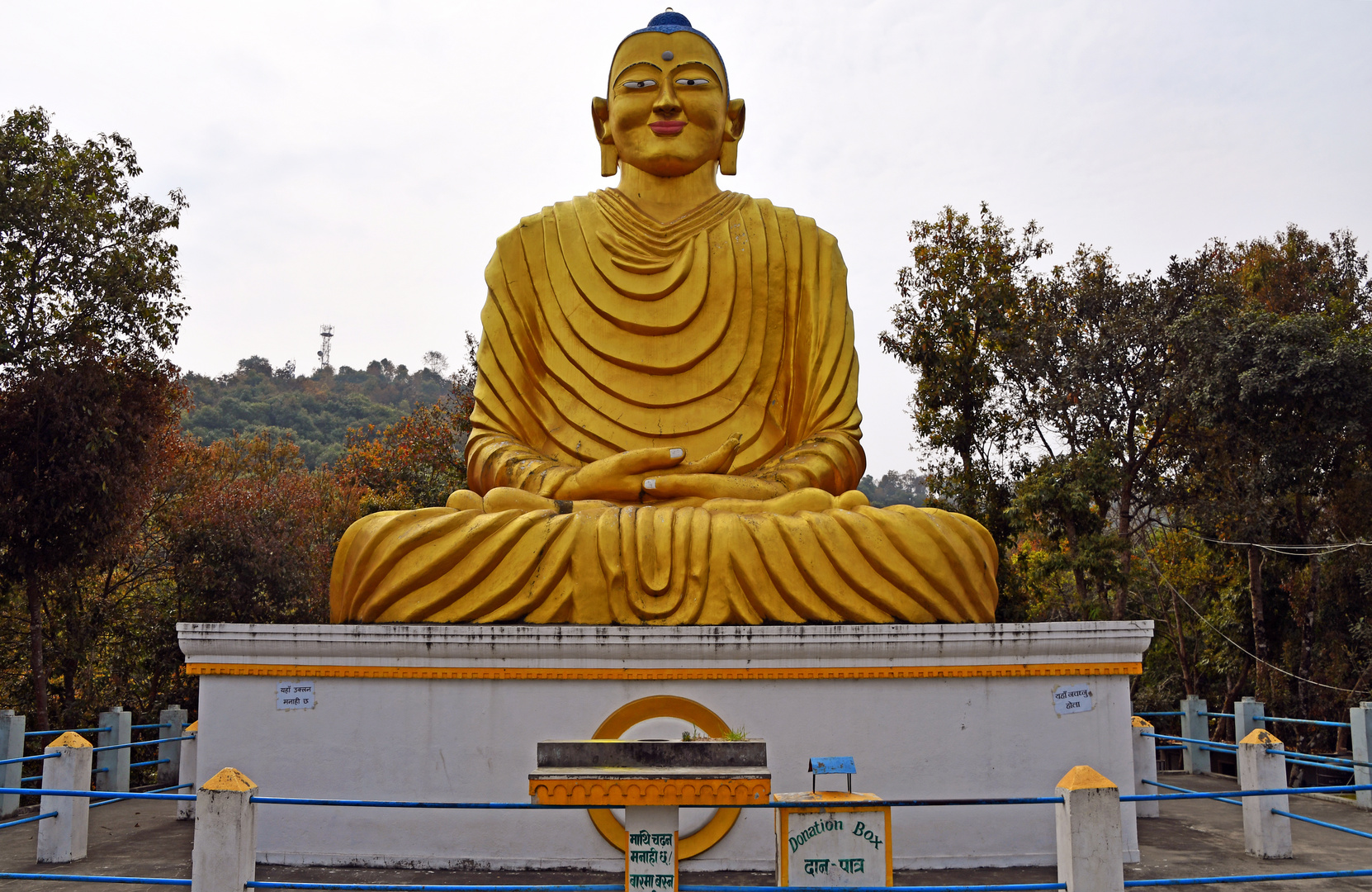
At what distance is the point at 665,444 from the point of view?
23.1ft

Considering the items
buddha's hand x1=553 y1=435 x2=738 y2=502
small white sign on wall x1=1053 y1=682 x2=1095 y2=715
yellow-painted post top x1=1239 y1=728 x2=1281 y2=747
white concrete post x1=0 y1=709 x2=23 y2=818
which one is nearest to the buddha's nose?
buddha's hand x1=553 y1=435 x2=738 y2=502

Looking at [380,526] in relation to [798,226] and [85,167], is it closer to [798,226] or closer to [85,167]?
[798,226]

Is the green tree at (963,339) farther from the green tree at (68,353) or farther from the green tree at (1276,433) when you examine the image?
the green tree at (68,353)

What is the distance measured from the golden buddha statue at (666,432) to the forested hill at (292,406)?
59.6ft

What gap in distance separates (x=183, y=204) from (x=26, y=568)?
377cm

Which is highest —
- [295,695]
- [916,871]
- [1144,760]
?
[295,695]

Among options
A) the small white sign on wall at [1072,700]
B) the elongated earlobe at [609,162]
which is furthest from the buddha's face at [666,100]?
the small white sign on wall at [1072,700]

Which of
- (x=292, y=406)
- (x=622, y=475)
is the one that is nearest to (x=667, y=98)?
(x=622, y=475)

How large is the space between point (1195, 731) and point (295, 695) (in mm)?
7365

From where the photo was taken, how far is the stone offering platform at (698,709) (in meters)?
5.34

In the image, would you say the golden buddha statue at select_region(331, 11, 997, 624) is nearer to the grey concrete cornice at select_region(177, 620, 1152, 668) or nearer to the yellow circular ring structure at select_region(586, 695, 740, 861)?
the grey concrete cornice at select_region(177, 620, 1152, 668)

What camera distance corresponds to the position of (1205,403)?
1147 centimetres

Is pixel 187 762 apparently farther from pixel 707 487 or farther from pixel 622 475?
pixel 707 487

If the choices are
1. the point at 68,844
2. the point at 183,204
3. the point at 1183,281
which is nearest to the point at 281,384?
the point at 183,204
